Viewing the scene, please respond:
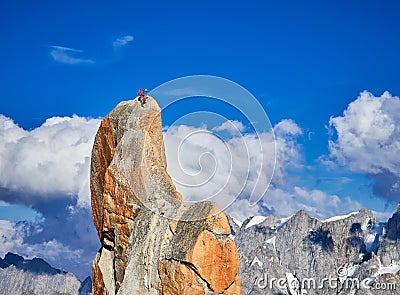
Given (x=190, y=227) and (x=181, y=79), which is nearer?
(x=181, y=79)

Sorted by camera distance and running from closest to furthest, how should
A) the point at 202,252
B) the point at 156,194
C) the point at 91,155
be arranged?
the point at 202,252
the point at 156,194
the point at 91,155

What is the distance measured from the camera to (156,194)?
50.4 m

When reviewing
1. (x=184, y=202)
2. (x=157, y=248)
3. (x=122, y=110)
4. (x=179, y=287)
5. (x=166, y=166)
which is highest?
(x=122, y=110)

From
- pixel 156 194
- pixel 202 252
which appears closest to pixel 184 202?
pixel 156 194

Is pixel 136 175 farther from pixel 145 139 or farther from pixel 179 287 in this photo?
pixel 179 287

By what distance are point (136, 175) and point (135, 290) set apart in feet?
32.1

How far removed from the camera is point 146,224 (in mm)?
48906

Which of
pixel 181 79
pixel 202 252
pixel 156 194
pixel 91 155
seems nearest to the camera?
pixel 181 79

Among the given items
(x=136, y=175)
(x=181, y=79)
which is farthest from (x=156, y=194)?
(x=181, y=79)

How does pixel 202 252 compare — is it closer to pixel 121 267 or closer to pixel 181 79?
pixel 121 267

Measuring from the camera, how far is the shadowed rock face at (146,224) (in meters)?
46.4

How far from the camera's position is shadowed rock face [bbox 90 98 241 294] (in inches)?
1826

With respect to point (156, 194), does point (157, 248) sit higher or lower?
lower

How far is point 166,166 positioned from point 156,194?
11.5 feet
